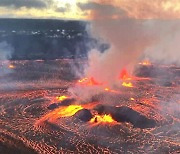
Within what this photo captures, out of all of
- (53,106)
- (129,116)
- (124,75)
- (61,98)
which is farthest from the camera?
(124,75)

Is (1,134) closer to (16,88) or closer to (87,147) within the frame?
(87,147)

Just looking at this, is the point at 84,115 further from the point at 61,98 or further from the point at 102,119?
the point at 61,98

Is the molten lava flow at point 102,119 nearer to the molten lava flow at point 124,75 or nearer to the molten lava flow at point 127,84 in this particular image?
the molten lava flow at point 127,84


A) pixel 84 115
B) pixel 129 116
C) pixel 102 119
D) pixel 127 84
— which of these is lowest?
pixel 127 84

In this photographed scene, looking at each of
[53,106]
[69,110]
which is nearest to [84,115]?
[69,110]

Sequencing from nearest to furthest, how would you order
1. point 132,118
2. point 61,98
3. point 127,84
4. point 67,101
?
point 132,118 < point 67,101 < point 61,98 < point 127,84

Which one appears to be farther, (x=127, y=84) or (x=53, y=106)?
(x=127, y=84)

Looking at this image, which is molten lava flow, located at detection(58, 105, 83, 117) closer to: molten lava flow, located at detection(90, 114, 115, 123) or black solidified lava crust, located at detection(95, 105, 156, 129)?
black solidified lava crust, located at detection(95, 105, 156, 129)

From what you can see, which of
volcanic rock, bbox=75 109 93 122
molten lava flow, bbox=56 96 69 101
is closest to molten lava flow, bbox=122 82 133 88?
molten lava flow, bbox=56 96 69 101
